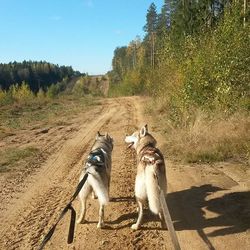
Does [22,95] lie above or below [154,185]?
below

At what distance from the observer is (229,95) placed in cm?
1221

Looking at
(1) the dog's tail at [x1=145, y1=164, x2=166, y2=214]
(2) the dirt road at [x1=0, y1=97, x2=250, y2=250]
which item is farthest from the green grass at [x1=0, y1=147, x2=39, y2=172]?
(1) the dog's tail at [x1=145, y1=164, x2=166, y2=214]

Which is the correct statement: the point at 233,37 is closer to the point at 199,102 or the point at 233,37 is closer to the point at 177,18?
the point at 199,102

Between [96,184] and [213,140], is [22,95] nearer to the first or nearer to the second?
[213,140]

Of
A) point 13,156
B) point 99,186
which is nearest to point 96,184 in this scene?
point 99,186

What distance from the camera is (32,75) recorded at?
144625 millimetres

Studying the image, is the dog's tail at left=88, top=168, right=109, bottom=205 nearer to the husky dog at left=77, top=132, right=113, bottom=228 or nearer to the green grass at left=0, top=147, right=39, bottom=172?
the husky dog at left=77, top=132, right=113, bottom=228

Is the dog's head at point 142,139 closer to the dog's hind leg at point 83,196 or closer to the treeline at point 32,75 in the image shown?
the dog's hind leg at point 83,196

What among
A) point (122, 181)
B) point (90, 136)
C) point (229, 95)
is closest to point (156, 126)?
point (90, 136)

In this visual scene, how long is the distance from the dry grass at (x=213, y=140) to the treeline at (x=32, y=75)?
370ft

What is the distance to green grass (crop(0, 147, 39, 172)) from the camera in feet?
34.2

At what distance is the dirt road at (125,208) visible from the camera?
5.73m

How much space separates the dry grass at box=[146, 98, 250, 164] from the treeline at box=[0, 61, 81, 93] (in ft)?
370

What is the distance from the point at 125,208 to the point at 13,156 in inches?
217
